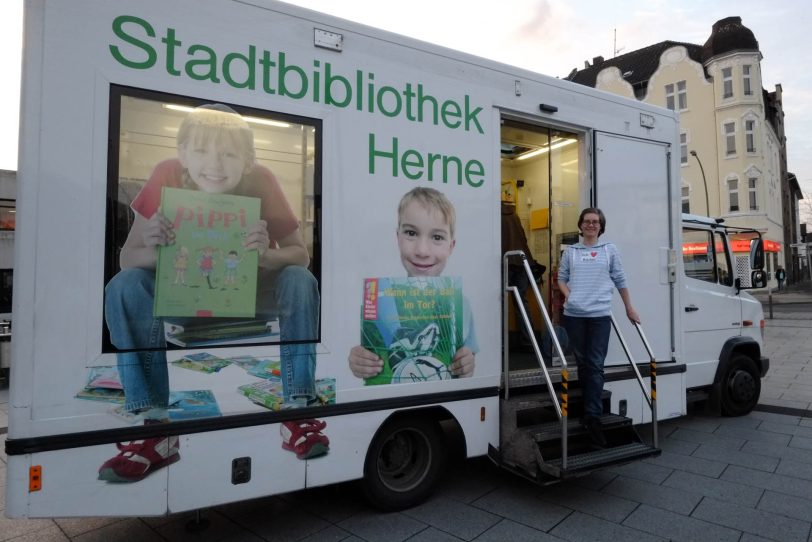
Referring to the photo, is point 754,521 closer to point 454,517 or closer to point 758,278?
point 454,517

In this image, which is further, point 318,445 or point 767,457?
point 767,457

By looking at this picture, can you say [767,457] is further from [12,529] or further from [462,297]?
A: [12,529]

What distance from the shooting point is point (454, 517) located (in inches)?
137

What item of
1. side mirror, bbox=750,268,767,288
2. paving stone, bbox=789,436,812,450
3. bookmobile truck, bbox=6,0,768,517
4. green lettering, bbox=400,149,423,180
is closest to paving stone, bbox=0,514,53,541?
bookmobile truck, bbox=6,0,768,517

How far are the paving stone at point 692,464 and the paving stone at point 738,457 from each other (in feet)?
0.41

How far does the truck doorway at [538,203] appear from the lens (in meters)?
4.94

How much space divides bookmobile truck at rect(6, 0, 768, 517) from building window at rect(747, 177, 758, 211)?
32.8 metres

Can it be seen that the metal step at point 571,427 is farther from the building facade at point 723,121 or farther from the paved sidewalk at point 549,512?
the building facade at point 723,121

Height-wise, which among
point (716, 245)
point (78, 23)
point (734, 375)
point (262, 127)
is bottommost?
point (734, 375)

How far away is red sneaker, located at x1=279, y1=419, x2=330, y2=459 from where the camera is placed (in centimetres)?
295

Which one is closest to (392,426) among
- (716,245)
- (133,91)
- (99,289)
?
(99,289)

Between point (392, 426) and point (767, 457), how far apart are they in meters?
3.58

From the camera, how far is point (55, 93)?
2.47m

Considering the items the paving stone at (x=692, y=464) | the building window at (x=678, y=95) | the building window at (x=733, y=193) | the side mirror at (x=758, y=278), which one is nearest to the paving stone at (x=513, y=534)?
the paving stone at (x=692, y=464)
